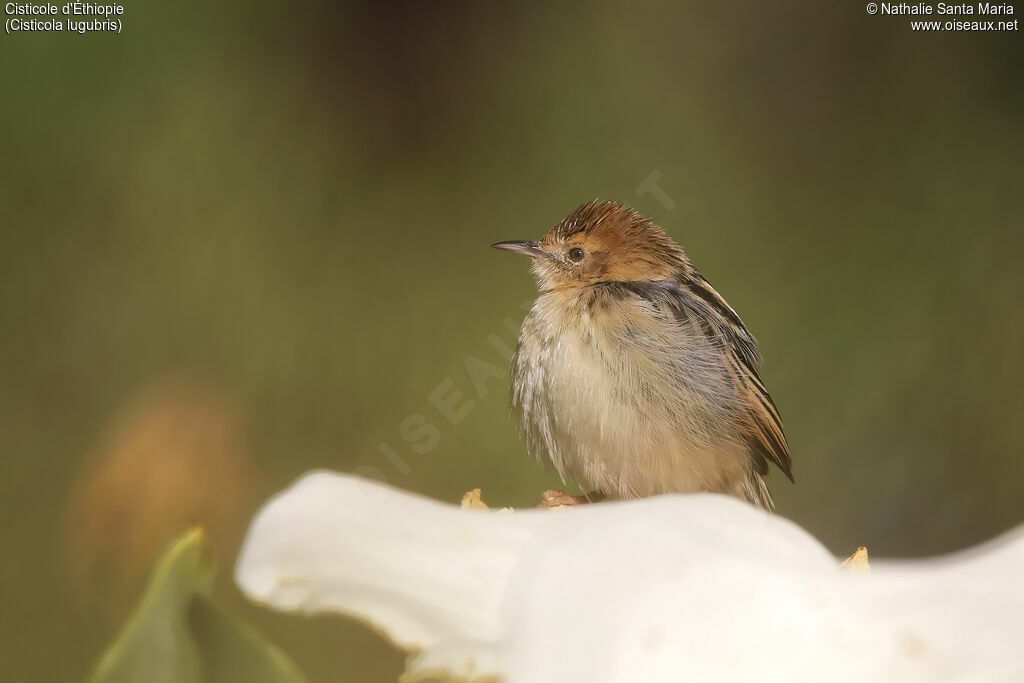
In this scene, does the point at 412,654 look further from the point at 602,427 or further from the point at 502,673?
the point at 602,427

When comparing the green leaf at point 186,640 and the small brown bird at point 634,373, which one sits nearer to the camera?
the green leaf at point 186,640

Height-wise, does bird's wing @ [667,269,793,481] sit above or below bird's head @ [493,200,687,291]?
below

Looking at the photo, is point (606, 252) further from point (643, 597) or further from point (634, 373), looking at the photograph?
point (643, 597)

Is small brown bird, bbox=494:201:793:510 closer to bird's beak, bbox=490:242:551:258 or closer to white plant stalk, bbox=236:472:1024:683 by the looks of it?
bird's beak, bbox=490:242:551:258

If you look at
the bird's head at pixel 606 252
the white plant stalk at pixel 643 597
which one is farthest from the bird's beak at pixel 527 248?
the white plant stalk at pixel 643 597

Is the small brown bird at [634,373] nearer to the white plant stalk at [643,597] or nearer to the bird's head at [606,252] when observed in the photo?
the bird's head at [606,252]

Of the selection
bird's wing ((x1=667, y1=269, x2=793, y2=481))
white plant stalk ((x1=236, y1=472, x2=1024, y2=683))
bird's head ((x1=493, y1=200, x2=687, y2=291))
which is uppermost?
bird's head ((x1=493, y1=200, x2=687, y2=291))

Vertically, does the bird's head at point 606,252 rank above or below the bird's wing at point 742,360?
above

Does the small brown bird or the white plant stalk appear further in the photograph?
the small brown bird

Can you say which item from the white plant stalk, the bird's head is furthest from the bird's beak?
the white plant stalk
